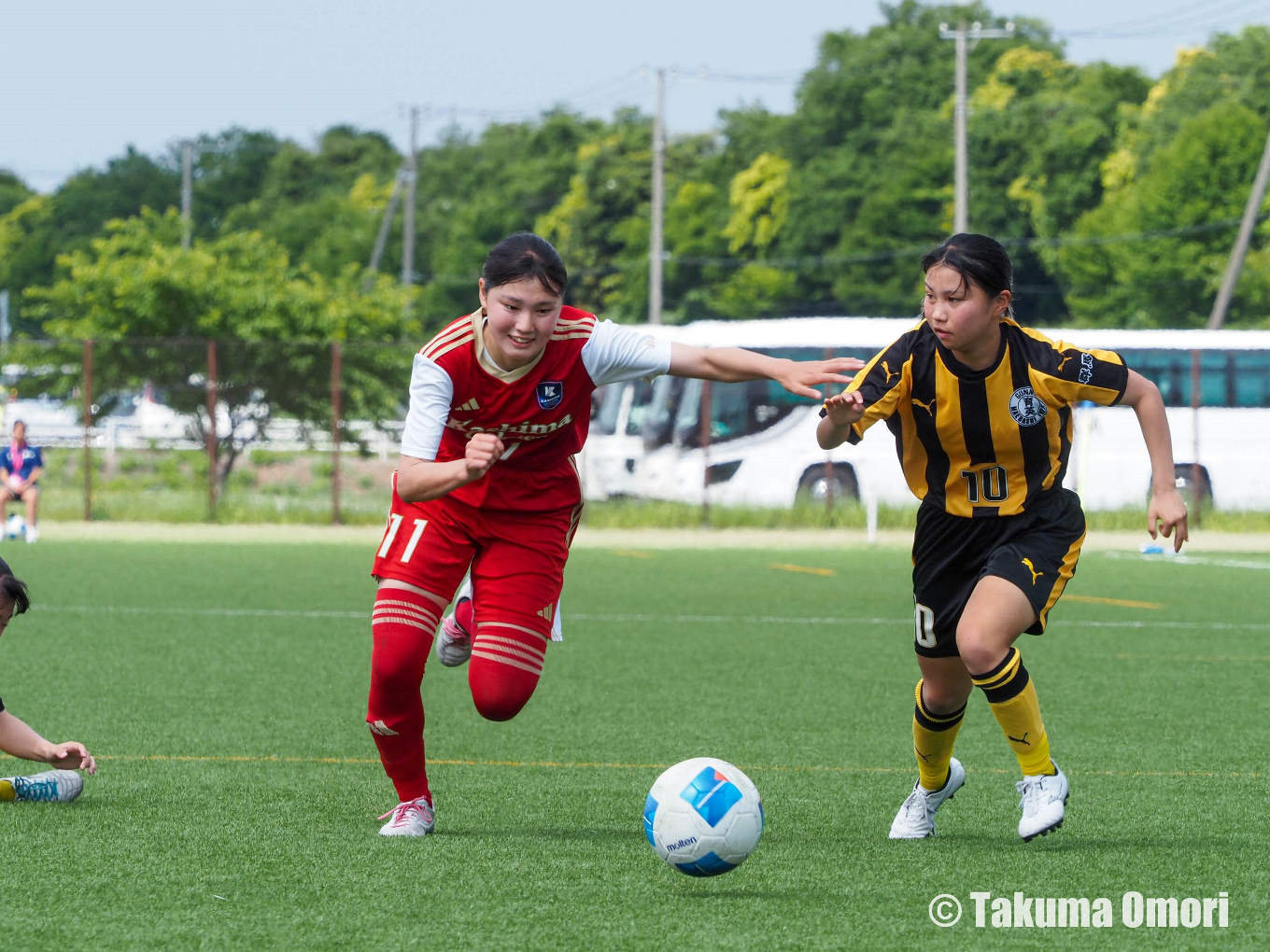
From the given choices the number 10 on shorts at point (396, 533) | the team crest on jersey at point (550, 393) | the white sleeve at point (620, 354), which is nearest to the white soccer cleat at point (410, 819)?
the number 10 on shorts at point (396, 533)

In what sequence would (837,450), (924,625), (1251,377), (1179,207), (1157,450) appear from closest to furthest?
(1157,450), (924,625), (837,450), (1251,377), (1179,207)

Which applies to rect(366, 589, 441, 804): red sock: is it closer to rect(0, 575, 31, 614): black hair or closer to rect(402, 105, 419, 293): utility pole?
rect(0, 575, 31, 614): black hair

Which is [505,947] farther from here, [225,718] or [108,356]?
[108,356]

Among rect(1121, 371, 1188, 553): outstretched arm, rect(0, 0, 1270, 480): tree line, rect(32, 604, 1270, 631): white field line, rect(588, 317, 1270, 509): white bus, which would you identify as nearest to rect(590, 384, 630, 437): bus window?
rect(588, 317, 1270, 509): white bus

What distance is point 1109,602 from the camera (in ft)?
46.0

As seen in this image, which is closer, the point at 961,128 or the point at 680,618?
the point at 680,618

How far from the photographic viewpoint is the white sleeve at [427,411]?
16.1 ft

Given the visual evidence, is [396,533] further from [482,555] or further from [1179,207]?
[1179,207]

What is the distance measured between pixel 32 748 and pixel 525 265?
2337 millimetres

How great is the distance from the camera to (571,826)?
17.4 feet

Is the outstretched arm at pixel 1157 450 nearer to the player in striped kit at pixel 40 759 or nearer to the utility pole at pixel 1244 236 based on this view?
the player in striped kit at pixel 40 759

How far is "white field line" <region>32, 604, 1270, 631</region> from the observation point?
12180 mm

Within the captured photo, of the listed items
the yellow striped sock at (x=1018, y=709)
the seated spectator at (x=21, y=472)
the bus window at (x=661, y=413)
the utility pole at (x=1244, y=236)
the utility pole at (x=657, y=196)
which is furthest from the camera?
the utility pole at (x=657, y=196)

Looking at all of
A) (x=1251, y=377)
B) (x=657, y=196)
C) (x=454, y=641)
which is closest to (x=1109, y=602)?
(x=454, y=641)
